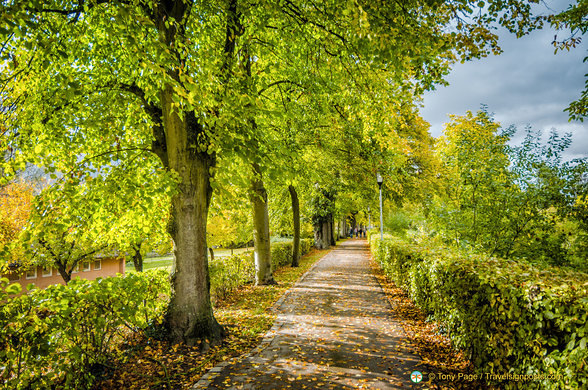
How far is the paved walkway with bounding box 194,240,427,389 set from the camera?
14.3 feet

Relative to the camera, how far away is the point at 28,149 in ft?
21.4

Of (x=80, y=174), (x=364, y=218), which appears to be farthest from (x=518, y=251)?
(x=364, y=218)

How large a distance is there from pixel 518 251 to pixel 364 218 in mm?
46024

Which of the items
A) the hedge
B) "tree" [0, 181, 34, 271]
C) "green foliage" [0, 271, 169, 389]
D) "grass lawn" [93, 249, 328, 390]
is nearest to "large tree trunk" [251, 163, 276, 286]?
"grass lawn" [93, 249, 328, 390]

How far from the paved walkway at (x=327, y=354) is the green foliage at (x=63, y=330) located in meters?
1.50

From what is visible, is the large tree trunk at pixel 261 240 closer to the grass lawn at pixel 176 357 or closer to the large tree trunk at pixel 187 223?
the grass lawn at pixel 176 357

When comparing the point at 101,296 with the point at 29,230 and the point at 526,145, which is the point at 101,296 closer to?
the point at 29,230

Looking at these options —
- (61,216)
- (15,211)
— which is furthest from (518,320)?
(15,211)

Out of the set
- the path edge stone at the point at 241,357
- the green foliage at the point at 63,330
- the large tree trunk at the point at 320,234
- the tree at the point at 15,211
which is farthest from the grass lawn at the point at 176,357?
the large tree trunk at the point at 320,234

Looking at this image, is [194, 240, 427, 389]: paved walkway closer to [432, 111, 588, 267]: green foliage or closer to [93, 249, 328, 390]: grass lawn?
[93, 249, 328, 390]: grass lawn

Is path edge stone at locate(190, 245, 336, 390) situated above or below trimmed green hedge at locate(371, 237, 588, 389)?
below

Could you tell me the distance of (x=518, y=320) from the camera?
3.21 metres

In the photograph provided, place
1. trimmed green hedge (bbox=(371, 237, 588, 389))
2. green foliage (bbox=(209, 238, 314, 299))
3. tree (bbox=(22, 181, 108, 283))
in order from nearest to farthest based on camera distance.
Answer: trimmed green hedge (bbox=(371, 237, 588, 389)) → tree (bbox=(22, 181, 108, 283)) → green foliage (bbox=(209, 238, 314, 299))

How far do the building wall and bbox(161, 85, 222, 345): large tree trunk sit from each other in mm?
16953
